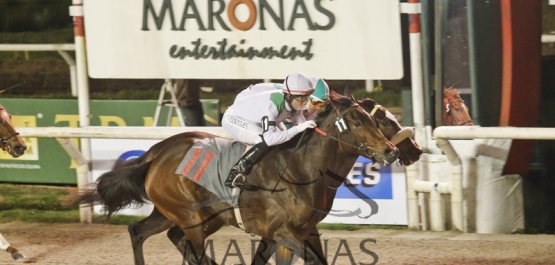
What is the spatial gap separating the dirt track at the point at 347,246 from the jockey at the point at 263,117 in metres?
0.98

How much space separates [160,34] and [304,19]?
1271 mm

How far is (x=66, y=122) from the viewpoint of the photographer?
916 centimetres

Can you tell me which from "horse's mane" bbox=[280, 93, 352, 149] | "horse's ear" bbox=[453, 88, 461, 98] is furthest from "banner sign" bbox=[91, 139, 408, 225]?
"horse's mane" bbox=[280, 93, 352, 149]

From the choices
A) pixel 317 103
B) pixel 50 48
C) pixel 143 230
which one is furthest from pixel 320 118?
→ pixel 50 48

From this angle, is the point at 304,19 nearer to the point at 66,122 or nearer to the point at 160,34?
the point at 160,34

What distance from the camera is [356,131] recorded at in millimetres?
5398

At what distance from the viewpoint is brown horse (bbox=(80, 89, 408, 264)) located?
5418 millimetres

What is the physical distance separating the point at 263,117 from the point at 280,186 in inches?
16.5

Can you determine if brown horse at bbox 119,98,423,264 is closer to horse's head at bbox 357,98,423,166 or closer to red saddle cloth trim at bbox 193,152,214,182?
horse's head at bbox 357,98,423,166

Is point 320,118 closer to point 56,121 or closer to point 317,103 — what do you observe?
point 317,103

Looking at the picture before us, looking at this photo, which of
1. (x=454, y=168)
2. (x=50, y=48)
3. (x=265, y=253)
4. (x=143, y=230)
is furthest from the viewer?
(x=50, y=48)

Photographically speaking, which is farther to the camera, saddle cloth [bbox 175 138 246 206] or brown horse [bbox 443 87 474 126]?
brown horse [bbox 443 87 474 126]

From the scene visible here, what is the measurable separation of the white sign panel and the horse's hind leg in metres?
1.92

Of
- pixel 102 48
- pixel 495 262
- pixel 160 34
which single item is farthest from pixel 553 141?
pixel 102 48
